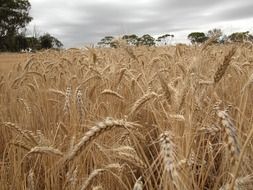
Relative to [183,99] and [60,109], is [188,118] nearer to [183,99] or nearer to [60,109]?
[183,99]

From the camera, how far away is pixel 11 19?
45188 millimetres

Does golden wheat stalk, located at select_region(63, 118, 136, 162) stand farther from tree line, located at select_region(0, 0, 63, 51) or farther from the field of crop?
tree line, located at select_region(0, 0, 63, 51)

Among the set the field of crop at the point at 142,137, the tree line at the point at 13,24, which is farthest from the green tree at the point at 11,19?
the field of crop at the point at 142,137

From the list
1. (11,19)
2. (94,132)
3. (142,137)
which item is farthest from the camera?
(11,19)

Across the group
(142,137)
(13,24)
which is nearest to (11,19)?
(13,24)

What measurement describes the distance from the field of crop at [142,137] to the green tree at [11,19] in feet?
125

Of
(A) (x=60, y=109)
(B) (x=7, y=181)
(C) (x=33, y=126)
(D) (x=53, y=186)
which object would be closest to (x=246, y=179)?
(D) (x=53, y=186)

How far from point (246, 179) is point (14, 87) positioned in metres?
3.43

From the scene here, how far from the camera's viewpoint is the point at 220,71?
1162 mm

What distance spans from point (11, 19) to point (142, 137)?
46.8 metres

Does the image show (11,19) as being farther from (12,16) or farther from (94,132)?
(94,132)

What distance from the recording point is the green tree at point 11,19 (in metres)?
39.8

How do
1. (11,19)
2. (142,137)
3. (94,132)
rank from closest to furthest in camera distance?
1. (94,132)
2. (142,137)
3. (11,19)

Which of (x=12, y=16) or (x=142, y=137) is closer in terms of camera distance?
(x=142, y=137)
